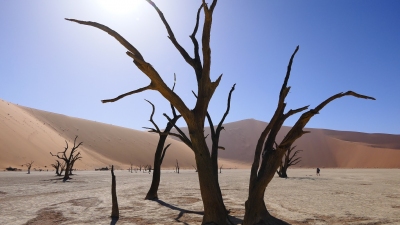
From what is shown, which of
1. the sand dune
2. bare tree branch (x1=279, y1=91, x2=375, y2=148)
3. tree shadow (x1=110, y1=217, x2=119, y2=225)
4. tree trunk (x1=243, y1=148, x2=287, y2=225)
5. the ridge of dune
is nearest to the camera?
bare tree branch (x1=279, y1=91, x2=375, y2=148)

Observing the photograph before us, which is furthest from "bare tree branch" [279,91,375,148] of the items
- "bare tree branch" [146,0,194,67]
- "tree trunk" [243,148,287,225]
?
"bare tree branch" [146,0,194,67]

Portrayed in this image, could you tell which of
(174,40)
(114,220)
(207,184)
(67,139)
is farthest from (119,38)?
(67,139)

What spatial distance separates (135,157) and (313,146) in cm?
5707

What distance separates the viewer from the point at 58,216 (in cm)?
853

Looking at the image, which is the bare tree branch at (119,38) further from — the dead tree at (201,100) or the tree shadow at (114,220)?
the tree shadow at (114,220)

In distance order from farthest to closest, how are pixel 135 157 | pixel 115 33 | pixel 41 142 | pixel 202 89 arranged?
pixel 135 157
pixel 41 142
pixel 202 89
pixel 115 33

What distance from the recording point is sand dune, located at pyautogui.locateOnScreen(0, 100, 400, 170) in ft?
169

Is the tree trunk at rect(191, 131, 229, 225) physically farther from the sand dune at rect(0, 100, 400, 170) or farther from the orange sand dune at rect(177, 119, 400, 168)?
the orange sand dune at rect(177, 119, 400, 168)

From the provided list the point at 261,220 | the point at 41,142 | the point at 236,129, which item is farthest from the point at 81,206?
the point at 236,129

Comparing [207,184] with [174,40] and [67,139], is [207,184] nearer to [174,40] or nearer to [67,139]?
[174,40]

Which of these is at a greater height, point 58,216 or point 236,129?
point 236,129

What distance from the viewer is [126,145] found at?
78.5 m

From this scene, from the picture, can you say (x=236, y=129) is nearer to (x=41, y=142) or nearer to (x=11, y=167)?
(x=41, y=142)

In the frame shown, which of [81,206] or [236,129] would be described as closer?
[81,206]
